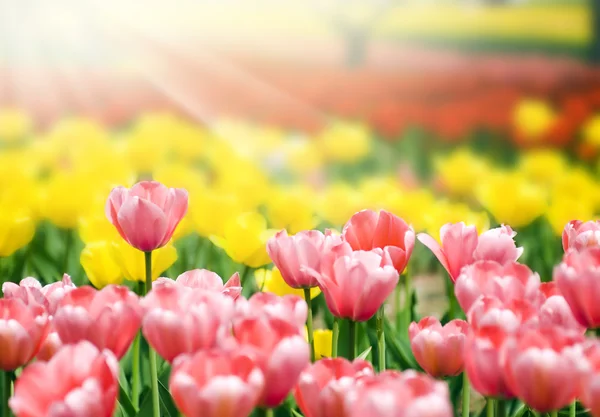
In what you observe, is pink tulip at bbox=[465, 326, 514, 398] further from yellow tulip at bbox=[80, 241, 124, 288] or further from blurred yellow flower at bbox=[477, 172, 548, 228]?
blurred yellow flower at bbox=[477, 172, 548, 228]

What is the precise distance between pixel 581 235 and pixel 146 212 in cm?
45

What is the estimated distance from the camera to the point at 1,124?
3973 mm

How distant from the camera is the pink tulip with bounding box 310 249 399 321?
724 millimetres

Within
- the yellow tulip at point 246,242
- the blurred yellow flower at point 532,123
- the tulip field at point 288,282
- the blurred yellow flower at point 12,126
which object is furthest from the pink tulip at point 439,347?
the blurred yellow flower at point 532,123

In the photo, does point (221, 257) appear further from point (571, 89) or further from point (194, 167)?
point (571, 89)

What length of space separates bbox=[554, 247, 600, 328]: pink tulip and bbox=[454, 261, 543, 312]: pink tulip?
0.02 meters

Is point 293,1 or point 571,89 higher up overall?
point 293,1

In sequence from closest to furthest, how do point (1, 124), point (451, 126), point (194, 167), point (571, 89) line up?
point (194, 167), point (1, 124), point (451, 126), point (571, 89)

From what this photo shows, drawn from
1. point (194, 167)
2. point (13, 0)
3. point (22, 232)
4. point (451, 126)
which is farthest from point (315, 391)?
point (13, 0)

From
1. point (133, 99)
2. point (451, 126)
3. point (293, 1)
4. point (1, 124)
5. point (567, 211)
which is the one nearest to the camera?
point (567, 211)

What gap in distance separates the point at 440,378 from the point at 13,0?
6831 mm

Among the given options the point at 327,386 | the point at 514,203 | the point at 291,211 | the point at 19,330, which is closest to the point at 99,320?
the point at 19,330

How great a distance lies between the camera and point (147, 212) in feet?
2.72

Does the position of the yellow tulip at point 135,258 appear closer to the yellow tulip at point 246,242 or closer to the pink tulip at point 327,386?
the yellow tulip at point 246,242
